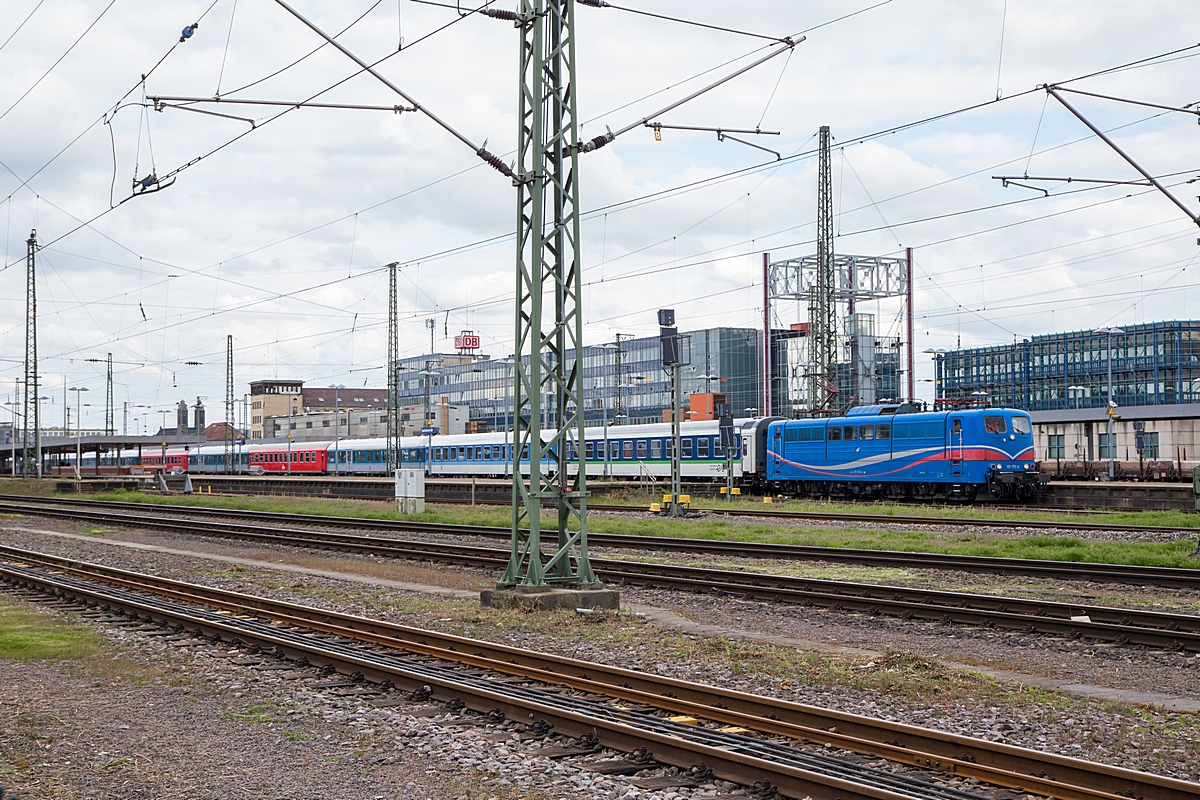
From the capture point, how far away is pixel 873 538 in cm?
2884

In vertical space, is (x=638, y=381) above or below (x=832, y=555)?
above

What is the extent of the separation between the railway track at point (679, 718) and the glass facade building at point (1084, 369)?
96.0 meters

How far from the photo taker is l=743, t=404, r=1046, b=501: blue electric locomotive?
40125 mm

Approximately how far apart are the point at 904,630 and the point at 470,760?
8435 mm

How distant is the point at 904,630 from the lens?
606 inches

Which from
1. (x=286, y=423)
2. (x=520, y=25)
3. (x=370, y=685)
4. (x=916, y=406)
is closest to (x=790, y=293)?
(x=916, y=406)

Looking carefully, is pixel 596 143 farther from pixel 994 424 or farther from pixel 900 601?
pixel 994 424

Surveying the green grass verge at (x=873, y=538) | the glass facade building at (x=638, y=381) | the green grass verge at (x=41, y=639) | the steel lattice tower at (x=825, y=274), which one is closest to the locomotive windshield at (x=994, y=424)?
the green grass verge at (x=873, y=538)

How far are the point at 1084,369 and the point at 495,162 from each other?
362 feet

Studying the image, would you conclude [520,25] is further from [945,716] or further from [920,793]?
[920,793]

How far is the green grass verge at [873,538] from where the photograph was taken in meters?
23.4

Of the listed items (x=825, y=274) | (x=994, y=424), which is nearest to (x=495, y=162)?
(x=994, y=424)

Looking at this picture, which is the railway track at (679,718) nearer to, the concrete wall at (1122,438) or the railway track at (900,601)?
the railway track at (900,601)

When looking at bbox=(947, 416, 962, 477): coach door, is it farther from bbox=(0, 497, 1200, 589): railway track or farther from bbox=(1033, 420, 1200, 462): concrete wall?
bbox=(1033, 420, 1200, 462): concrete wall
